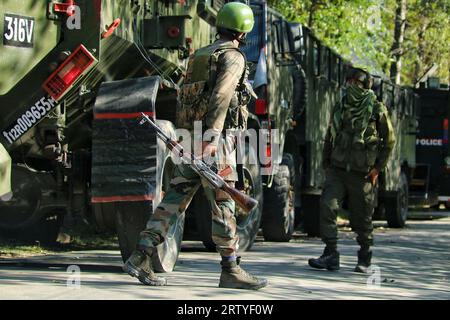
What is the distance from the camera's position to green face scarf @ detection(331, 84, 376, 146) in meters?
9.44

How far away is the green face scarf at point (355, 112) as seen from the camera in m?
9.44

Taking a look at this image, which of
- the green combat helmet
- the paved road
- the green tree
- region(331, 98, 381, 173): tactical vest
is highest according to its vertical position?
the green tree

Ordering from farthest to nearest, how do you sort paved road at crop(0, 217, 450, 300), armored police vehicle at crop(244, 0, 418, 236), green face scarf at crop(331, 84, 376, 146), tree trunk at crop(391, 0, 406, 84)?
tree trunk at crop(391, 0, 406, 84)
armored police vehicle at crop(244, 0, 418, 236)
green face scarf at crop(331, 84, 376, 146)
paved road at crop(0, 217, 450, 300)

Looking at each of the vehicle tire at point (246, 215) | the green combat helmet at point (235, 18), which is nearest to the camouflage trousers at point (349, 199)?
the vehicle tire at point (246, 215)

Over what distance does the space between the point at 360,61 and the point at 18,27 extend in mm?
17486

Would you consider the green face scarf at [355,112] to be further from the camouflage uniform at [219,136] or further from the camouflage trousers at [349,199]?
the camouflage uniform at [219,136]

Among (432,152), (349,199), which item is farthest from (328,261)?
(432,152)

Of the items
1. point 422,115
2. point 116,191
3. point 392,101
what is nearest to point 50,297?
point 116,191

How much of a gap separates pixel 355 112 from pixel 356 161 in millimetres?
469

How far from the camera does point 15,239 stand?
1070cm

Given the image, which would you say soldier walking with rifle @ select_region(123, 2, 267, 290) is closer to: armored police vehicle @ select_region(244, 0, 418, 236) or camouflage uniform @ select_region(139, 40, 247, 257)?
camouflage uniform @ select_region(139, 40, 247, 257)

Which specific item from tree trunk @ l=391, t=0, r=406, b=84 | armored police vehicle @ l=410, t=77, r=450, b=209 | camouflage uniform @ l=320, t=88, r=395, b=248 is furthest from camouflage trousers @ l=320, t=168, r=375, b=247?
tree trunk @ l=391, t=0, r=406, b=84

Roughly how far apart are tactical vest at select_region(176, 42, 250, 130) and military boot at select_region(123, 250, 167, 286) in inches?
38.3
